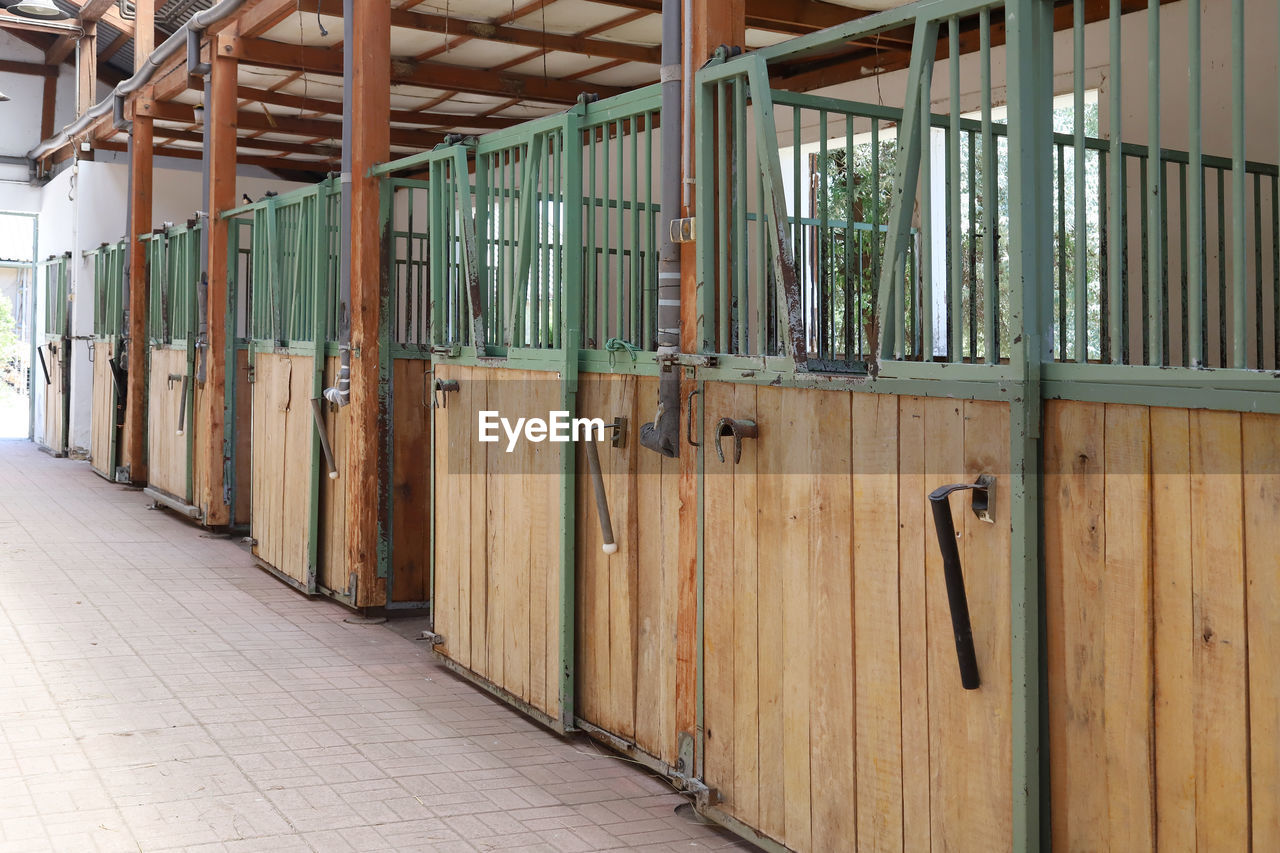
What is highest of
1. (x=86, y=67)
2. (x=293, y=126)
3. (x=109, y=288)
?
(x=86, y=67)

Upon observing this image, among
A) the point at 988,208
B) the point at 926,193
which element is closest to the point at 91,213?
the point at 926,193

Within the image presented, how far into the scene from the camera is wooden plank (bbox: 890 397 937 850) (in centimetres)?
288

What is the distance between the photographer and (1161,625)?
2371mm

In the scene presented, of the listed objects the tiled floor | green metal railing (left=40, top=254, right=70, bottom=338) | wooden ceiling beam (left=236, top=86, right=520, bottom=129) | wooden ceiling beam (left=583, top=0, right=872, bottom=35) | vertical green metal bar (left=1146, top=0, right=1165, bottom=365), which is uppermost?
wooden ceiling beam (left=236, top=86, right=520, bottom=129)

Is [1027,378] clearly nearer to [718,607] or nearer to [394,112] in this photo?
[718,607]

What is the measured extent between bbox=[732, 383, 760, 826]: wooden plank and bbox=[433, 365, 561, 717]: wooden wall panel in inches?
46.1

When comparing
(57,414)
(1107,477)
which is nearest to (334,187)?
(1107,477)

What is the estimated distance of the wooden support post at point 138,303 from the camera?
11695 millimetres

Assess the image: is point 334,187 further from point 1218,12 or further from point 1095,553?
point 1095,553

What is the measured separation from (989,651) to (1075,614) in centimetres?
23

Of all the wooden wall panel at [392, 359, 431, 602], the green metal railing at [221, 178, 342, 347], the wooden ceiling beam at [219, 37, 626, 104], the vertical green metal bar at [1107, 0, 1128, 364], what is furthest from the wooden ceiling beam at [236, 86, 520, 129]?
the vertical green metal bar at [1107, 0, 1128, 364]

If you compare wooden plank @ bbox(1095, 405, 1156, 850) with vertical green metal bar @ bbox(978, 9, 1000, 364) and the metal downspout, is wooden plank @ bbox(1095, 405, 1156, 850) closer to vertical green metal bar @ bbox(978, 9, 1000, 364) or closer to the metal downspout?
vertical green metal bar @ bbox(978, 9, 1000, 364)

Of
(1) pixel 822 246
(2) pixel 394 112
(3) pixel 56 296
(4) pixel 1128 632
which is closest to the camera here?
(4) pixel 1128 632

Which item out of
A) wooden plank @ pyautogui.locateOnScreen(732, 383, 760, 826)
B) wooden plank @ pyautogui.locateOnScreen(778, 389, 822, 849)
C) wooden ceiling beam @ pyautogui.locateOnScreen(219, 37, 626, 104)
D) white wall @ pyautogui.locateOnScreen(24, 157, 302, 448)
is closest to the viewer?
wooden plank @ pyautogui.locateOnScreen(778, 389, 822, 849)
